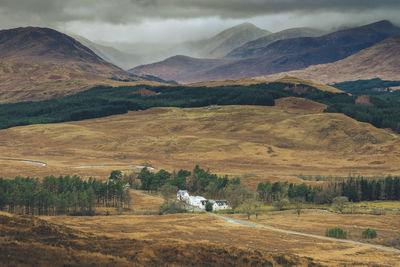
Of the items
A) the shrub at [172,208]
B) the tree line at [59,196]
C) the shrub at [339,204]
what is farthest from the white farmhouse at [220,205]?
the shrub at [339,204]

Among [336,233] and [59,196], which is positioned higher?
[59,196]

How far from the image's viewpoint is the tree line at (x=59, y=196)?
94.8 metres

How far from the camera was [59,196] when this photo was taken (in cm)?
9788

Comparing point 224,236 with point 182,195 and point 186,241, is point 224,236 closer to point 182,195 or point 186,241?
point 186,241

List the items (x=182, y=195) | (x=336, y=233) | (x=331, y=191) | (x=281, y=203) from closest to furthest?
(x=336, y=233) → (x=281, y=203) → (x=182, y=195) → (x=331, y=191)

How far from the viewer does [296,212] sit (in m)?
111

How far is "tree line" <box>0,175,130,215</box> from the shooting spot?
311 ft

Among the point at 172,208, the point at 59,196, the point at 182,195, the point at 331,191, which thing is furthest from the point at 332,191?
the point at 59,196

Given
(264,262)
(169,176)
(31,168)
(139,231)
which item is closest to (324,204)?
(169,176)

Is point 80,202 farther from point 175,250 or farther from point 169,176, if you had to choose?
point 175,250

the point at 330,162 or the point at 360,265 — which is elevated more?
the point at 330,162

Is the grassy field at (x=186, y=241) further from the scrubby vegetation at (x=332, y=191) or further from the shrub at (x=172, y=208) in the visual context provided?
the scrubby vegetation at (x=332, y=191)

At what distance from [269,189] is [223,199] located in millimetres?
13833

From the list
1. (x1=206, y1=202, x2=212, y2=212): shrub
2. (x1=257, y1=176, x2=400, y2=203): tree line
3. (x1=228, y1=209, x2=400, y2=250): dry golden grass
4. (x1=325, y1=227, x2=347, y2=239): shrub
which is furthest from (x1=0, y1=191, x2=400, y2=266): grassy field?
(x1=257, y1=176, x2=400, y2=203): tree line
